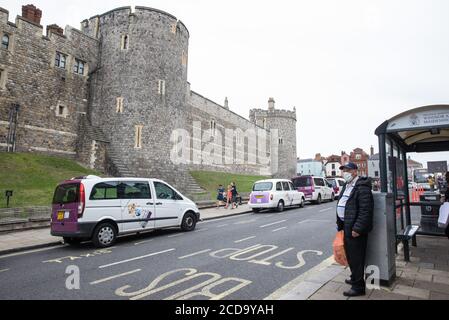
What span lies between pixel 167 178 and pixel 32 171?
932cm

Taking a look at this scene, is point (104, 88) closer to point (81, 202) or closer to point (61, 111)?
point (61, 111)

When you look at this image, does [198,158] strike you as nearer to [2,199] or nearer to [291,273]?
[2,199]

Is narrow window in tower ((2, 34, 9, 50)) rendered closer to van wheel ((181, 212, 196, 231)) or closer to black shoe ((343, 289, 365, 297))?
van wheel ((181, 212, 196, 231))

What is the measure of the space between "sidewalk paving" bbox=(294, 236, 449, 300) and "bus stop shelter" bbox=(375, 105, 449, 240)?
87 centimetres

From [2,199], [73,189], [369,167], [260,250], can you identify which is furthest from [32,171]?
[369,167]

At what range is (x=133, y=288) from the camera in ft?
15.8

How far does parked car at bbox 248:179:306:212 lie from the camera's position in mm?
16859

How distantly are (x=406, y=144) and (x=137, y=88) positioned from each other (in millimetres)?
20048

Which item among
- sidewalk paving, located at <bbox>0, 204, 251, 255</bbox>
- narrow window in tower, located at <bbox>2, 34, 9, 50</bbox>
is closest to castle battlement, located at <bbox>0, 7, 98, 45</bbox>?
narrow window in tower, located at <bbox>2, 34, 9, 50</bbox>

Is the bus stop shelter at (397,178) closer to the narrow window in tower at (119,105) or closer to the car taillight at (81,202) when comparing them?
the car taillight at (81,202)

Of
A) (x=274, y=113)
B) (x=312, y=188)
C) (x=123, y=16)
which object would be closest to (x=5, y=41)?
(x=123, y=16)

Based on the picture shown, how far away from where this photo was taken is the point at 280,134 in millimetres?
57000

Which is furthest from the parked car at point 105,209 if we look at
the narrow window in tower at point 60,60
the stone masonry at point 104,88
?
the narrow window in tower at point 60,60

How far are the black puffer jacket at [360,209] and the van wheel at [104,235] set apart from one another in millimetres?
6689
